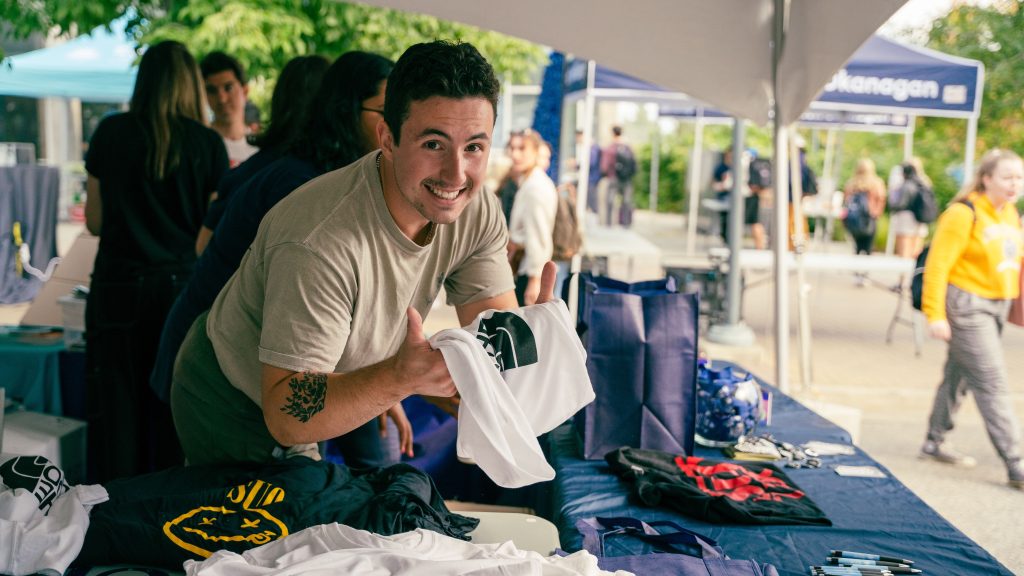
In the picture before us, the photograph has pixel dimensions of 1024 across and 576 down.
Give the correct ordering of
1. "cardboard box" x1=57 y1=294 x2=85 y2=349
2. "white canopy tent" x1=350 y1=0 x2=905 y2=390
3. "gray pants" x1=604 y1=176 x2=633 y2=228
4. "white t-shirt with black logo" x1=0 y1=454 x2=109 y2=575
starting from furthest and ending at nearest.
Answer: "gray pants" x1=604 y1=176 x2=633 y2=228, "cardboard box" x1=57 y1=294 x2=85 y2=349, "white canopy tent" x1=350 y1=0 x2=905 y2=390, "white t-shirt with black logo" x1=0 y1=454 x2=109 y2=575

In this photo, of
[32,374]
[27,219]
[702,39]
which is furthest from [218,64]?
[27,219]

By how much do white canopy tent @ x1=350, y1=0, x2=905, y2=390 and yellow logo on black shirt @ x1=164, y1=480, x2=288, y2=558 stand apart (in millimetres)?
2122

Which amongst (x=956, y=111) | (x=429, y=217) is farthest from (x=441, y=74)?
(x=956, y=111)

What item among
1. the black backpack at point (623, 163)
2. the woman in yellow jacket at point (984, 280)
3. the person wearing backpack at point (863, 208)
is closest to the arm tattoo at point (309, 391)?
the woman in yellow jacket at point (984, 280)

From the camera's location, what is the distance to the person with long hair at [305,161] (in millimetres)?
2264

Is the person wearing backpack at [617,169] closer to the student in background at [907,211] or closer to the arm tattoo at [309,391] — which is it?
the student in background at [907,211]

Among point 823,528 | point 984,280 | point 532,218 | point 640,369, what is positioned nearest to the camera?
point 823,528

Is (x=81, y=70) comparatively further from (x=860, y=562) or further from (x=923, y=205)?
(x=923, y=205)

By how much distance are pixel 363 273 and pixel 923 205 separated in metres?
10.8

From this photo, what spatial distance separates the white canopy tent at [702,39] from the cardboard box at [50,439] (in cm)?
199

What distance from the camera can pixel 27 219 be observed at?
27.2 feet

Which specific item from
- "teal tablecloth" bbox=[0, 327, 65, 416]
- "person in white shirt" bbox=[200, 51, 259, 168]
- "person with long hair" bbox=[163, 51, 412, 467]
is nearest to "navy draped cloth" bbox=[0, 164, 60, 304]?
"person in white shirt" bbox=[200, 51, 259, 168]

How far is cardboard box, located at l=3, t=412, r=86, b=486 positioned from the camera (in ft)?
10.3

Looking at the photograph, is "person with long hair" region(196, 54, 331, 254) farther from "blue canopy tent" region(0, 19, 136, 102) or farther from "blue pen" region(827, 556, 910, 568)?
"blue canopy tent" region(0, 19, 136, 102)
